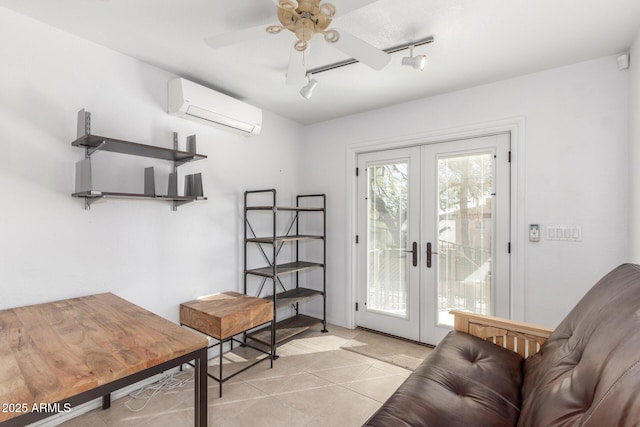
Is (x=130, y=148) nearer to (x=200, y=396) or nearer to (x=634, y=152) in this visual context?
(x=200, y=396)

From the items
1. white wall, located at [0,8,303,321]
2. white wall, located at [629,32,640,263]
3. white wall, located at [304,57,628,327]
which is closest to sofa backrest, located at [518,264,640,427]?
white wall, located at [629,32,640,263]

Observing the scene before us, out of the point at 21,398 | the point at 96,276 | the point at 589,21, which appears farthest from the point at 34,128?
the point at 589,21

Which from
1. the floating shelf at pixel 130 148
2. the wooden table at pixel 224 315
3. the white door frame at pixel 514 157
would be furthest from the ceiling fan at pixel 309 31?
the wooden table at pixel 224 315

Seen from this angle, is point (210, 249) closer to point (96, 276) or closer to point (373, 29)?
point (96, 276)

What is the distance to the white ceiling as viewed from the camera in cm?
168

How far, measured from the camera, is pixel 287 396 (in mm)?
2203

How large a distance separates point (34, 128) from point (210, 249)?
147 centimetres

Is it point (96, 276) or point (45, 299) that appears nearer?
point (45, 299)

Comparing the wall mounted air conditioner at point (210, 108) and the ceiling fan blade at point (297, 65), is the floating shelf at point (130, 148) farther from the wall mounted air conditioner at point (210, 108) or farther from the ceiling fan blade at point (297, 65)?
the ceiling fan blade at point (297, 65)

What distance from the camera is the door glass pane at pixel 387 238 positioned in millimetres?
3205

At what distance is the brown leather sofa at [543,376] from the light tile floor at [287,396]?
0.85 metres

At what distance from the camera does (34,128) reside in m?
1.82

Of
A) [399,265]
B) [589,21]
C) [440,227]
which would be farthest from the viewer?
[399,265]

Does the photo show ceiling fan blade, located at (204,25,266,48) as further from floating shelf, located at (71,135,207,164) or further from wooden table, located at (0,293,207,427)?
wooden table, located at (0,293,207,427)
